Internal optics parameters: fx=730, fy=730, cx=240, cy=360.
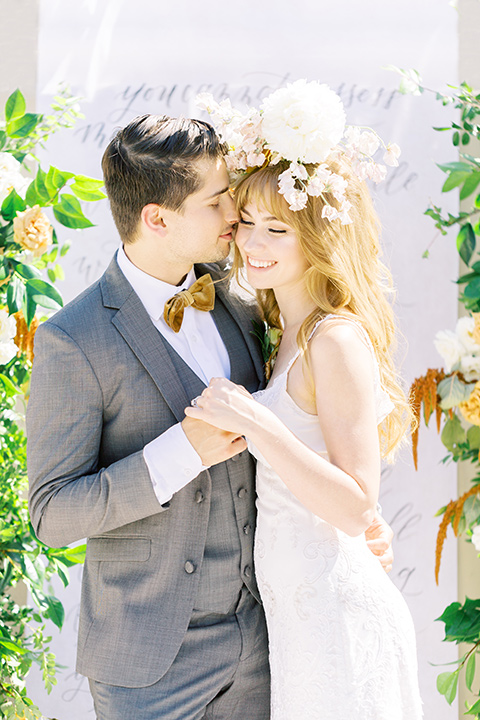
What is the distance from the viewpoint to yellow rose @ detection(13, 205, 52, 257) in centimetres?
213

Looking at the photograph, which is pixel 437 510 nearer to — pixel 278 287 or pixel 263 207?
pixel 278 287

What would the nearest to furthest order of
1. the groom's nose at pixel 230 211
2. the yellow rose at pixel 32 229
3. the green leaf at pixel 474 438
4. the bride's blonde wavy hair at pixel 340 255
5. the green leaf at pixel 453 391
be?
1. the bride's blonde wavy hair at pixel 340 255
2. the groom's nose at pixel 230 211
3. the yellow rose at pixel 32 229
4. the green leaf at pixel 453 391
5. the green leaf at pixel 474 438

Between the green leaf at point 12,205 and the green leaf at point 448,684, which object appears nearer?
the green leaf at point 12,205

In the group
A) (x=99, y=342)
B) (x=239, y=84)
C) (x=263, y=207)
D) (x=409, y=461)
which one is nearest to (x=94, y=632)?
(x=99, y=342)

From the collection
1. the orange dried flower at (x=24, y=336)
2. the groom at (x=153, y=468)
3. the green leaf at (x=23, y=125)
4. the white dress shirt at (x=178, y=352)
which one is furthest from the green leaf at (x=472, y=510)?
the green leaf at (x=23, y=125)

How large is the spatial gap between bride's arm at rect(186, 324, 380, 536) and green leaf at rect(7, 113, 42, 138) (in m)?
1.15

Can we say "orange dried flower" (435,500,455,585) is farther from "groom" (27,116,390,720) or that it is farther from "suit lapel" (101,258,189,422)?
"suit lapel" (101,258,189,422)

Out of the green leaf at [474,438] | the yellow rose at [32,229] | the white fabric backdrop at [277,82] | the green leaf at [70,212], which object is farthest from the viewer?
the white fabric backdrop at [277,82]

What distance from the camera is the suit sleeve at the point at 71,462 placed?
158 cm

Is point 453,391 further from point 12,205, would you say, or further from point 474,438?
point 12,205

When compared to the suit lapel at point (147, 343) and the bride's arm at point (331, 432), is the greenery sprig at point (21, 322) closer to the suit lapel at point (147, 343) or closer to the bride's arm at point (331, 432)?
the suit lapel at point (147, 343)

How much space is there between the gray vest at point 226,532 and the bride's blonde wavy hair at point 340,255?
0.97ft

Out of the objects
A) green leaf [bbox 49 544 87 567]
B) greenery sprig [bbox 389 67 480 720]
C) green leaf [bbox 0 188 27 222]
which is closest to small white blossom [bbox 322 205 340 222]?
greenery sprig [bbox 389 67 480 720]

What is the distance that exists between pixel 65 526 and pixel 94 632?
273mm
